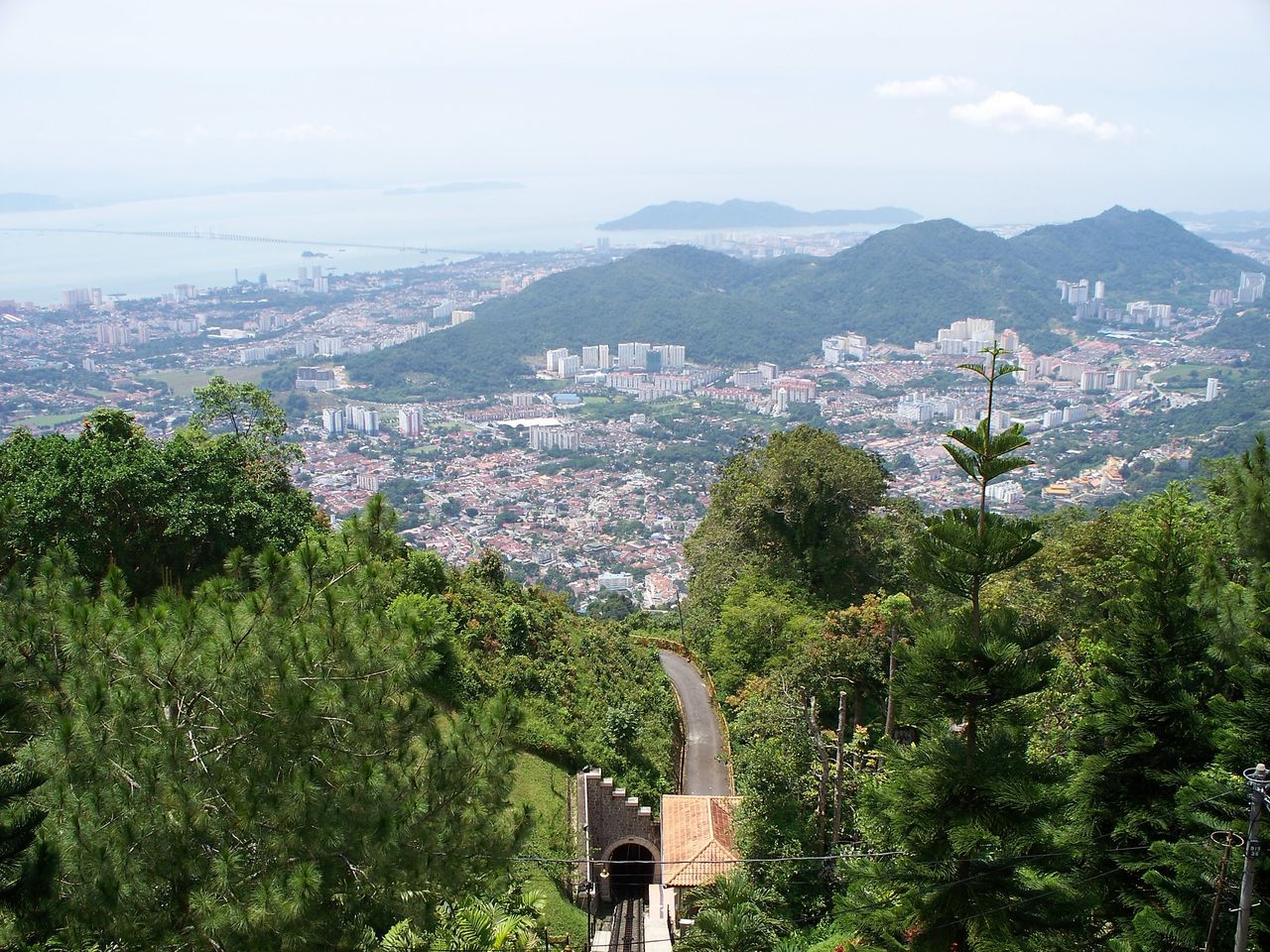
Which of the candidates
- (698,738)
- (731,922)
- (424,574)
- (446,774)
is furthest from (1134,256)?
(446,774)

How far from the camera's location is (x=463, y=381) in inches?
2486

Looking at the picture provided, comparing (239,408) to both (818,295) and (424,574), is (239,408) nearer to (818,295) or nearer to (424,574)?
(424,574)

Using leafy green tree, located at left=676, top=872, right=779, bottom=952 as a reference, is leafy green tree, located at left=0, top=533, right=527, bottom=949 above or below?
above

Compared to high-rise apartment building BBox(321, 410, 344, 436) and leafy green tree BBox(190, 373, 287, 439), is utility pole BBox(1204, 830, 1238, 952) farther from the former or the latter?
high-rise apartment building BBox(321, 410, 344, 436)

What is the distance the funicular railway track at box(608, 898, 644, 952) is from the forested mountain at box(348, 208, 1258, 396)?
53870mm

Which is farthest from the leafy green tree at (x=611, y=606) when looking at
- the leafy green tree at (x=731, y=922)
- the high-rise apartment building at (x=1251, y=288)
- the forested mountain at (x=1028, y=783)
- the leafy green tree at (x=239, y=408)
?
the high-rise apartment building at (x=1251, y=288)

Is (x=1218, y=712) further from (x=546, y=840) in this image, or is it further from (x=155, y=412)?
(x=155, y=412)

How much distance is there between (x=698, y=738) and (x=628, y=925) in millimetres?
3780

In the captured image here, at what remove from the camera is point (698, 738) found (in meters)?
12.9

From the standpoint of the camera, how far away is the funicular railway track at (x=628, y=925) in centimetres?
871

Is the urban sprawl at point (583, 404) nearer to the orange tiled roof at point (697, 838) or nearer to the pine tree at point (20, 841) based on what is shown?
the orange tiled roof at point (697, 838)

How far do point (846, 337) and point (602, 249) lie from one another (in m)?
56.1

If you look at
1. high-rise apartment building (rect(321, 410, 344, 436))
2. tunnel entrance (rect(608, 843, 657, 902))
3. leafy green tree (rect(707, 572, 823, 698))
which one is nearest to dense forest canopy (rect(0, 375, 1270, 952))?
tunnel entrance (rect(608, 843, 657, 902))

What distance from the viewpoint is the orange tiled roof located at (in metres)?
9.21
